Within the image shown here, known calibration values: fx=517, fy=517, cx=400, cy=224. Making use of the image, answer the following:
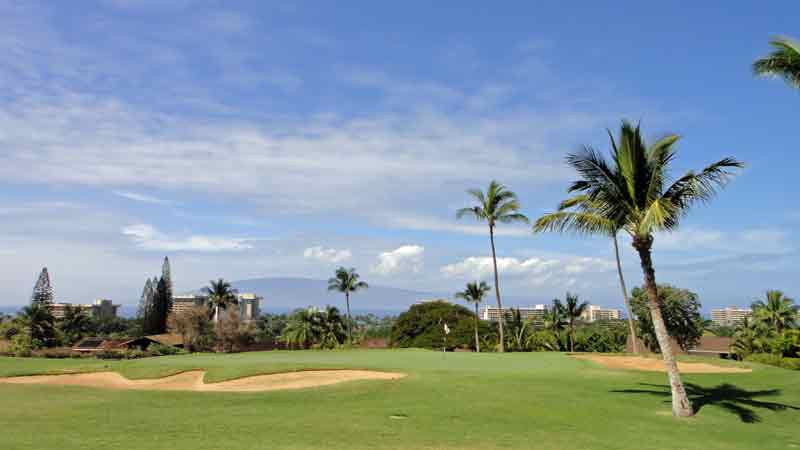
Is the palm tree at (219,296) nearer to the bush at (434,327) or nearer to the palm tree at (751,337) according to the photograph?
the bush at (434,327)

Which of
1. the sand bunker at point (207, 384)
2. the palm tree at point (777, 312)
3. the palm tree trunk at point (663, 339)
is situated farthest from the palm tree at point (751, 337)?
the sand bunker at point (207, 384)

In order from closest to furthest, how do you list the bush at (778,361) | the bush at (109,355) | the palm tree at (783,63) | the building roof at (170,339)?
1. the palm tree at (783,63)
2. the bush at (778,361)
3. the bush at (109,355)
4. the building roof at (170,339)

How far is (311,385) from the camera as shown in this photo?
20750 mm

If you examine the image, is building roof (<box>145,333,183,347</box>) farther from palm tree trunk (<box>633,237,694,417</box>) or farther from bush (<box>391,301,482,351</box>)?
palm tree trunk (<box>633,237,694,417</box>)

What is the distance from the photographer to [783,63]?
15852mm

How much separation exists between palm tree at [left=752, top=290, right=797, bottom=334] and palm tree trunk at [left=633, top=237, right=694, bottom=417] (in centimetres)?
5208

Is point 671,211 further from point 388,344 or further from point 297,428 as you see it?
point 388,344

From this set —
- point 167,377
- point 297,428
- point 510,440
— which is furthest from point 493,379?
point 167,377

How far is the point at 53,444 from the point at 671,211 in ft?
59.6

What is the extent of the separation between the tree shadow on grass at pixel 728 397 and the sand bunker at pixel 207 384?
10.6 meters

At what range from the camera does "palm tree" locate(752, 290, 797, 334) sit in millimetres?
57156

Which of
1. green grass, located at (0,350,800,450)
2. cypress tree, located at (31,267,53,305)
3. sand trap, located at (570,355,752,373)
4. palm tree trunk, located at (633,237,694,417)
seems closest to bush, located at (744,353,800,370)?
sand trap, located at (570,355,752,373)

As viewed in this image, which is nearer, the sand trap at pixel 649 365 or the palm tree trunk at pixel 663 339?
the palm tree trunk at pixel 663 339

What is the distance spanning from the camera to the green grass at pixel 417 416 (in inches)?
472
